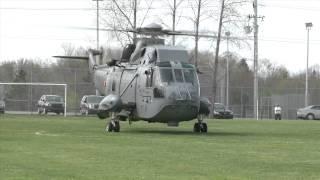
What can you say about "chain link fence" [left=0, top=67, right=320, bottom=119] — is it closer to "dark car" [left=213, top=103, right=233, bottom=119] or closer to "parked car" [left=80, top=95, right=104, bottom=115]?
"parked car" [left=80, top=95, right=104, bottom=115]

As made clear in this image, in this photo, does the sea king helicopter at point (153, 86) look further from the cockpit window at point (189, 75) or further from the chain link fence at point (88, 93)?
the chain link fence at point (88, 93)

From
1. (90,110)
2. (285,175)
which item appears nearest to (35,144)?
(285,175)

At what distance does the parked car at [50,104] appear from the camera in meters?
58.9

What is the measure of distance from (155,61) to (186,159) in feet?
39.9

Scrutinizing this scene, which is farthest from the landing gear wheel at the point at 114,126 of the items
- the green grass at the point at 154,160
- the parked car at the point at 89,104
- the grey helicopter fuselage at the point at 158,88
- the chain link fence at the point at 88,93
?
the chain link fence at the point at 88,93

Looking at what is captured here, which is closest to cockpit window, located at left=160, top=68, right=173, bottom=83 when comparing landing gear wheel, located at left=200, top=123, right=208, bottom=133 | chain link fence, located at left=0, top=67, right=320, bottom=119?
landing gear wheel, located at left=200, top=123, right=208, bottom=133

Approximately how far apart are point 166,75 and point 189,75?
956mm

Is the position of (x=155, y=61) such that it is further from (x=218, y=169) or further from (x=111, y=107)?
(x=218, y=169)

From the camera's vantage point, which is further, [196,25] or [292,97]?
[292,97]

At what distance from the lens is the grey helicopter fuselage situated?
25828 mm

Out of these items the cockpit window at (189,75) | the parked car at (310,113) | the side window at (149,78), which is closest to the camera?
the cockpit window at (189,75)

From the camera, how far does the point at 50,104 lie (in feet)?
194

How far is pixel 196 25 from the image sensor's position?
60.9 metres

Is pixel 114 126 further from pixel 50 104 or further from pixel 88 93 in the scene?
pixel 88 93
